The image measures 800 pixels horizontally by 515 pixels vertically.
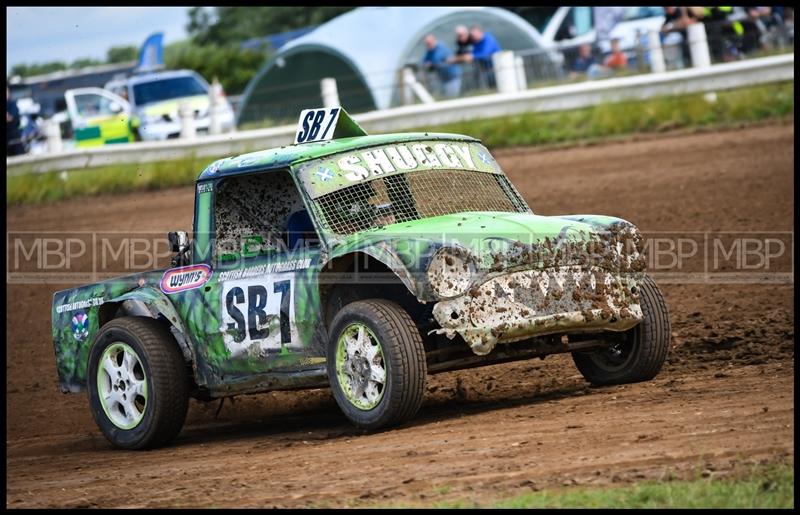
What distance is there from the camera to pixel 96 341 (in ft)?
28.2

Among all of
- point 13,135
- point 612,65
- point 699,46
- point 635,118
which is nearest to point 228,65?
point 13,135

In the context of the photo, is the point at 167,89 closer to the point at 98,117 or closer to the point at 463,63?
the point at 98,117

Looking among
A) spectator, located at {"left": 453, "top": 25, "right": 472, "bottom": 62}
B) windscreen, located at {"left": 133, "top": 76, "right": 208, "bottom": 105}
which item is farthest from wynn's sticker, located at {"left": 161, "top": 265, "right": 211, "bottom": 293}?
windscreen, located at {"left": 133, "top": 76, "right": 208, "bottom": 105}

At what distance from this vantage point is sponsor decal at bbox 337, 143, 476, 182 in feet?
26.7

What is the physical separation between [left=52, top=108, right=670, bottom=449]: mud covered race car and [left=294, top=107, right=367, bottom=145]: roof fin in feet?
0.05

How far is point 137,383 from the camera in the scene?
8445 millimetres

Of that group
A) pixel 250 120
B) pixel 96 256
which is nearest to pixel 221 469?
pixel 96 256

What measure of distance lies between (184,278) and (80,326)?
97 cm

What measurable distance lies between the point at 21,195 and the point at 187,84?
7823 mm

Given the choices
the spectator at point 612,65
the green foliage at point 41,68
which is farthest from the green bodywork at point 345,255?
the green foliage at point 41,68

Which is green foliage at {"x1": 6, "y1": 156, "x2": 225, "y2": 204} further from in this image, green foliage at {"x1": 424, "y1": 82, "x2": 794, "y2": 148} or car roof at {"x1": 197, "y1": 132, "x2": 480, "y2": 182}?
car roof at {"x1": 197, "y1": 132, "x2": 480, "y2": 182}

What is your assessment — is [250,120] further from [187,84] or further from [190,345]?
[190,345]

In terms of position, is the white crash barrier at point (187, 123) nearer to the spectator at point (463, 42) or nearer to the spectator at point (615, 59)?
the spectator at point (463, 42)

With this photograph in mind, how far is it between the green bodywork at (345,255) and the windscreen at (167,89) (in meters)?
21.0
